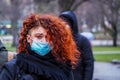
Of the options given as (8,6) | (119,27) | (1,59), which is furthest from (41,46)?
(119,27)

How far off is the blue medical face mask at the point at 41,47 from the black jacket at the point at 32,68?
0.08 ft

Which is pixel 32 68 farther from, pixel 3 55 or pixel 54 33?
pixel 3 55

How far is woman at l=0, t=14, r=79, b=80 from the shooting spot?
309 cm

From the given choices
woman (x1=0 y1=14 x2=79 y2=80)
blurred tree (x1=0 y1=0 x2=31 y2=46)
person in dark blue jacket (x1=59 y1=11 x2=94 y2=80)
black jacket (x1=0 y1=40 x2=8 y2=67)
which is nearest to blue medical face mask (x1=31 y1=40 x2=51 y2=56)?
woman (x1=0 y1=14 x2=79 y2=80)

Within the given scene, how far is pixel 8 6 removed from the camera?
47.9 meters

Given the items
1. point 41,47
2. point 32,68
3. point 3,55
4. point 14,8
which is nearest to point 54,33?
point 41,47

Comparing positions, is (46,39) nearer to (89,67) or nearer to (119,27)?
(89,67)

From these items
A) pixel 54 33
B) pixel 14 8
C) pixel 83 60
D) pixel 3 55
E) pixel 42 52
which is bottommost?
pixel 83 60

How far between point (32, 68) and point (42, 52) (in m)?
0.12

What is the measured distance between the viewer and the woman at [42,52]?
10.2 feet

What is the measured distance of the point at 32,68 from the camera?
309 cm

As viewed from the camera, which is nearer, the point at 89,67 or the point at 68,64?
the point at 68,64

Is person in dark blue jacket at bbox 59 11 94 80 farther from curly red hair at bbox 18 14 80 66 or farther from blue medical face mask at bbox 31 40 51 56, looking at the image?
blue medical face mask at bbox 31 40 51 56

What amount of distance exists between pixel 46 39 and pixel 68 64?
0.84 feet
